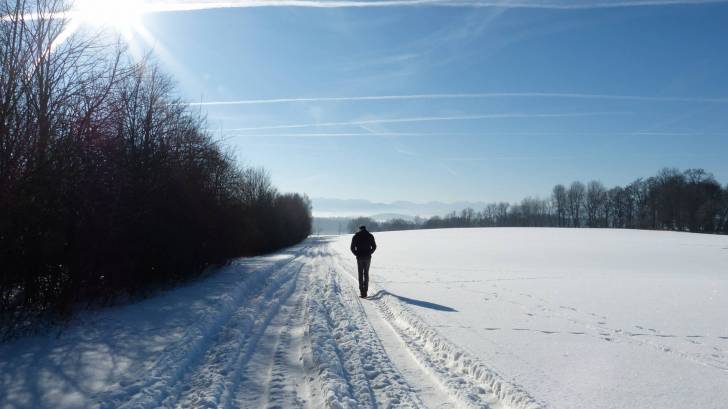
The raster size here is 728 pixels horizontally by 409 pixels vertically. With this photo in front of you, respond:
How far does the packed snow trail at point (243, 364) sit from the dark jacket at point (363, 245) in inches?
124

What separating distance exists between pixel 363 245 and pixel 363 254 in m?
0.31

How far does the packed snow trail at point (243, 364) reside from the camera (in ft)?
14.0

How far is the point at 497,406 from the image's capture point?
4.17 m

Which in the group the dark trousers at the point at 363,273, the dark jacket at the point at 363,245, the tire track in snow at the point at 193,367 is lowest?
the tire track in snow at the point at 193,367

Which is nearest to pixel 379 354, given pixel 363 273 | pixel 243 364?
pixel 243 364

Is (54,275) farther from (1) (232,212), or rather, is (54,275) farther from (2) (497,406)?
(1) (232,212)

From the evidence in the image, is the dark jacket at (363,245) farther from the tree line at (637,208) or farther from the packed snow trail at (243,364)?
the tree line at (637,208)

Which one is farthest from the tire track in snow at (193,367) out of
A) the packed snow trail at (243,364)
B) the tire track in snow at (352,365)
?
the tire track in snow at (352,365)

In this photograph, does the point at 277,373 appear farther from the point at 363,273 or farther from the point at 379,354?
the point at 363,273

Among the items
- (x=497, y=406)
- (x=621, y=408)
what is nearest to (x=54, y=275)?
(x=497, y=406)

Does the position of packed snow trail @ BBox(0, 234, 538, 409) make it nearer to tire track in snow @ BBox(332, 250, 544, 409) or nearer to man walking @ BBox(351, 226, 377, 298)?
tire track in snow @ BBox(332, 250, 544, 409)

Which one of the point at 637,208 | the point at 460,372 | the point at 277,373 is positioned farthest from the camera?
the point at 637,208

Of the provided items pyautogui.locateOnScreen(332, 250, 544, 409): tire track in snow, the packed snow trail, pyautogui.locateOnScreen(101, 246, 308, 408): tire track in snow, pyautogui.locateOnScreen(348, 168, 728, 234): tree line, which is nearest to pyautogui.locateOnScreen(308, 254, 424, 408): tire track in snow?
the packed snow trail

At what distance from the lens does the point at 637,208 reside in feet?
318
